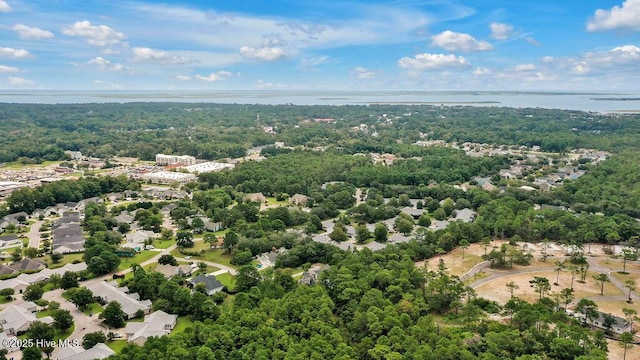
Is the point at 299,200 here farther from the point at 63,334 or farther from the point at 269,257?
the point at 63,334

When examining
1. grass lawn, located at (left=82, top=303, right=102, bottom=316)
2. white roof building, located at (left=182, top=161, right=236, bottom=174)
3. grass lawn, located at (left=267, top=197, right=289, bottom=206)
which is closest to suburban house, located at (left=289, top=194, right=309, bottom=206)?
grass lawn, located at (left=267, top=197, right=289, bottom=206)

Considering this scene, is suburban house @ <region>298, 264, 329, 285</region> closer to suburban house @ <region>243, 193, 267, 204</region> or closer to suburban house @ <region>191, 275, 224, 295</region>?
suburban house @ <region>191, 275, 224, 295</region>

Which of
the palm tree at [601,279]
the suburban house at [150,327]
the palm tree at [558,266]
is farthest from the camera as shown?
the palm tree at [558,266]

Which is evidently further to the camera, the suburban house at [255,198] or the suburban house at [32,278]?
the suburban house at [255,198]

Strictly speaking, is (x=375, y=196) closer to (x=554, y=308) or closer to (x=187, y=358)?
(x=554, y=308)

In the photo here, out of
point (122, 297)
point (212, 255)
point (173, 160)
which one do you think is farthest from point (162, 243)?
point (173, 160)

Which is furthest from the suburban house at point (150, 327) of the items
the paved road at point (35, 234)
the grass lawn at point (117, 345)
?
the paved road at point (35, 234)

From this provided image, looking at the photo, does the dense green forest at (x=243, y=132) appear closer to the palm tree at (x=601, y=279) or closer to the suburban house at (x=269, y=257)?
the suburban house at (x=269, y=257)

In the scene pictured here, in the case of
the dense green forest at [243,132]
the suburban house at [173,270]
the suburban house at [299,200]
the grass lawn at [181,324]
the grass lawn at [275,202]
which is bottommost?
the grass lawn at [181,324]
